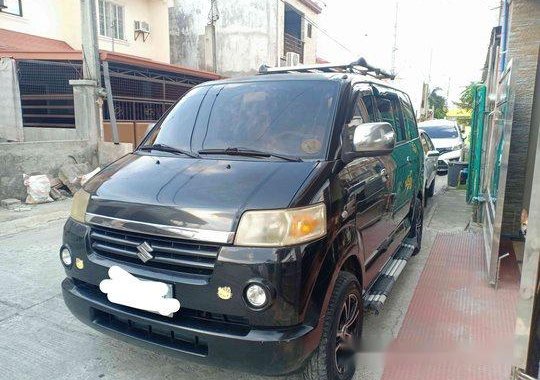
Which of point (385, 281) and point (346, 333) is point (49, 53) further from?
point (346, 333)

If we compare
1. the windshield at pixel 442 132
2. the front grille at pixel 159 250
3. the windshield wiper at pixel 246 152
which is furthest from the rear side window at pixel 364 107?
the windshield at pixel 442 132

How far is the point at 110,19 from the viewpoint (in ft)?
52.5

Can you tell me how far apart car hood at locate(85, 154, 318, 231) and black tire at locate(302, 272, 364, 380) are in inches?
26.0

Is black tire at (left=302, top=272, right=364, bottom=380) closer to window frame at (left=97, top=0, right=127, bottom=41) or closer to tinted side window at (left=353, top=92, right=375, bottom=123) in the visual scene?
tinted side window at (left=353, top=92, right=375, bottom=123)

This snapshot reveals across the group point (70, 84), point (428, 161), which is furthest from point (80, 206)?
point (70, 84)

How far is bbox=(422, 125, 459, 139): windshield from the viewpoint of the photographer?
1362 centimetres

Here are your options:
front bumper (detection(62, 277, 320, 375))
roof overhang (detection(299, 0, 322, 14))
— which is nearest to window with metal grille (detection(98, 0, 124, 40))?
roof overhang (detection(299, 0, 322, 14))

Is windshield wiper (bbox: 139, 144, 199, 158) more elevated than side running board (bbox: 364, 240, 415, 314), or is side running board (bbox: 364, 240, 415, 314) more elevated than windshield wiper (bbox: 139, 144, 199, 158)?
windshield wiper (bbox: 139, 144, 199, 158)

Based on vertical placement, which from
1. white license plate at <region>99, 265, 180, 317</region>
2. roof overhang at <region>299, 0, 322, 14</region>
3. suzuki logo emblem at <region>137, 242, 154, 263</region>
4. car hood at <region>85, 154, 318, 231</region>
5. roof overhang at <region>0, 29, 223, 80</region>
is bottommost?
white license plate at <region>99, 265, 180, 317</region>

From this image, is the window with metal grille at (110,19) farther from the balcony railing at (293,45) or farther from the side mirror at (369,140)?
the side mirror at (369,140)

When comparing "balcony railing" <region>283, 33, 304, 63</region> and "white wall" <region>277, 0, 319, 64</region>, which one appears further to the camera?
"balcony railing" <region>283, 33, 304, 63</region>

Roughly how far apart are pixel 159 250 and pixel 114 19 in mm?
16189

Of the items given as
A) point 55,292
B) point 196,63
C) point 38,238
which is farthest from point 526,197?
point 196,63

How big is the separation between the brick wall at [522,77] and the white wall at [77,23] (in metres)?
13.0
